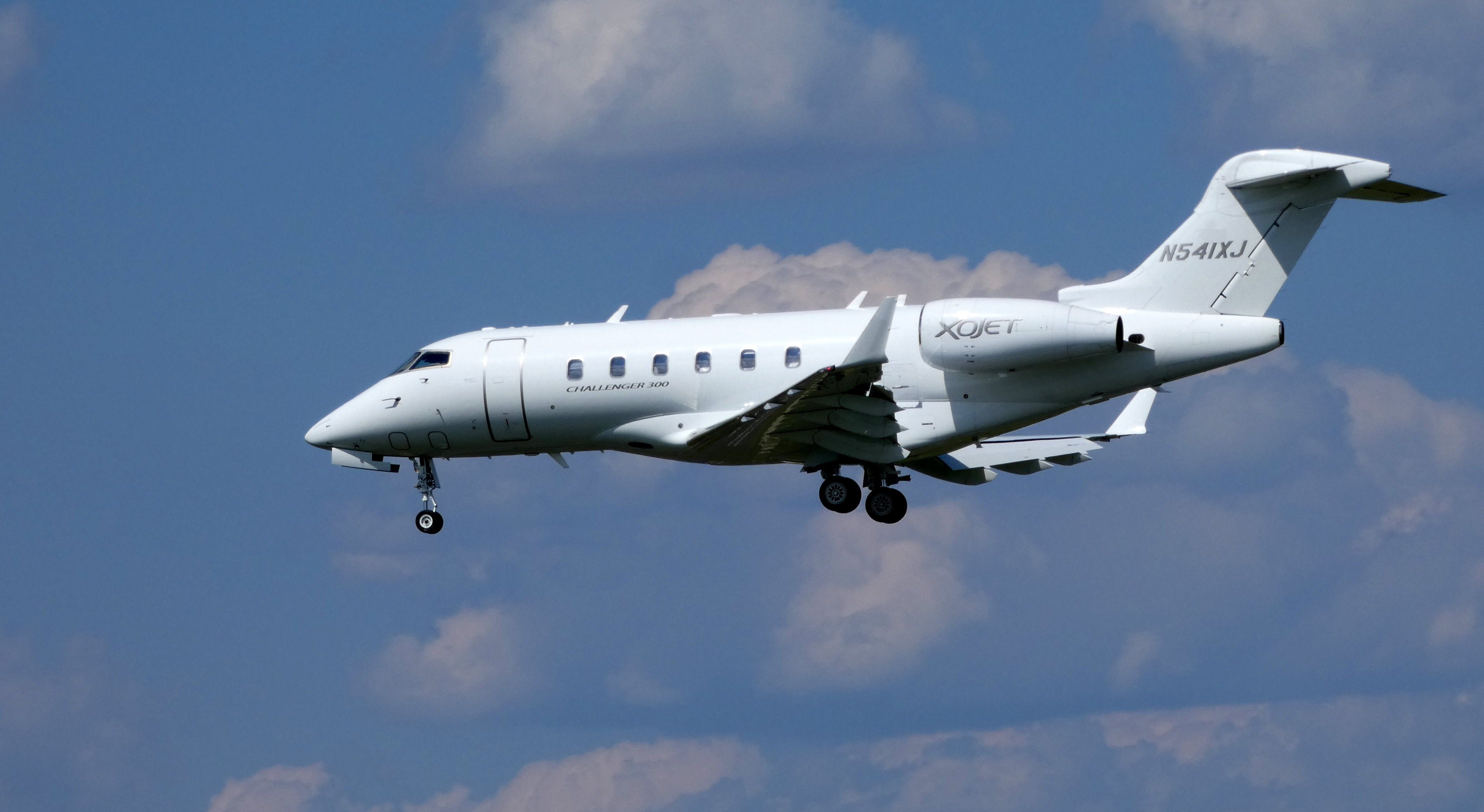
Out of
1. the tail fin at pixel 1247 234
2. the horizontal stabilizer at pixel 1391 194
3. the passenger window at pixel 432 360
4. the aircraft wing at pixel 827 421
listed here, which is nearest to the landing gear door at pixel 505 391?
the passenger window at pixel 432 360

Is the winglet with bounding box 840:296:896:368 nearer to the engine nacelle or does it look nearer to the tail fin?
the engine nacelle

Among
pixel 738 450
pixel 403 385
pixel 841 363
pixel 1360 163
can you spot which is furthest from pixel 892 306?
pixel 403 385

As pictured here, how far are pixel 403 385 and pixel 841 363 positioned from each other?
29.2ft

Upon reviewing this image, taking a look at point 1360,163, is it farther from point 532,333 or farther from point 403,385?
point 403,385

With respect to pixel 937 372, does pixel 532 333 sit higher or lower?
higher

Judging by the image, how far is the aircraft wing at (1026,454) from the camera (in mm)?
42750

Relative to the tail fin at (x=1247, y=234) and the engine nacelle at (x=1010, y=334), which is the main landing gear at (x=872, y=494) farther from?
the tail fin at (x=1247, y=234)

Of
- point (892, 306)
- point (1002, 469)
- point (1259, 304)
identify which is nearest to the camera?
point (892, 306)

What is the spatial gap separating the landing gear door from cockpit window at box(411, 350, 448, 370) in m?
0.86

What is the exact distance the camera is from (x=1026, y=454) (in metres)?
43.7

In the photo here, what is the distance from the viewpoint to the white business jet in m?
38.2

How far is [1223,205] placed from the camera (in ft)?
128

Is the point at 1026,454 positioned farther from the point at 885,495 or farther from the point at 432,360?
the point at 432,360

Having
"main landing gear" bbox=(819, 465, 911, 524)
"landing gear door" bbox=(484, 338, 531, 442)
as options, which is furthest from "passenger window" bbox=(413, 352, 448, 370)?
"main landing gear" bbox=(819, 465, 911, 524)
